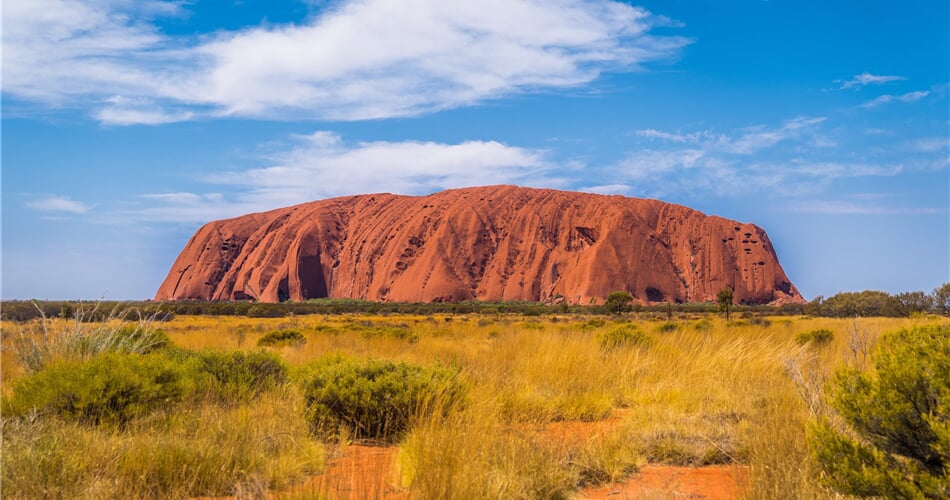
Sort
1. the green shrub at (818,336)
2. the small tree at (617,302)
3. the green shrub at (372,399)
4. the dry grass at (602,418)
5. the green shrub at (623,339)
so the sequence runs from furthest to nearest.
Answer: the small tree at (617,302)
the green shrub at (818,336)
the green shrub at (623,339)
the green shrub at (372,399)
the dry grass at (602,418)

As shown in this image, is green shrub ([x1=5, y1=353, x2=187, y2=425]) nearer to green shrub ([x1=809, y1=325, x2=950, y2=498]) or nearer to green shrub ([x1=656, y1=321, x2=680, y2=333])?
green shrub ([x1=809, y1=325, x2=950, y2=498])

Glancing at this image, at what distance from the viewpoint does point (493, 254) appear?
95.2m

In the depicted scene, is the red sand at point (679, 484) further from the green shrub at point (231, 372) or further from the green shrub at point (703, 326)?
the green shrub at point (703, 326)

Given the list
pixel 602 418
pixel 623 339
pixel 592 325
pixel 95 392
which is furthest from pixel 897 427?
pixel 592 325

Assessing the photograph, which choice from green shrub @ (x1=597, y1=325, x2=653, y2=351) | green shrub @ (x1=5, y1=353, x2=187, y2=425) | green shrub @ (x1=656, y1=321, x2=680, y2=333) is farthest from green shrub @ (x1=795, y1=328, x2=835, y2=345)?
green shrub @ (x1=5, y1=353, x2=187, y2=425)

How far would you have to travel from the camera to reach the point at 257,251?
106 metres

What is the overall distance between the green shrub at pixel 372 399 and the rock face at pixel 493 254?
77.0 m

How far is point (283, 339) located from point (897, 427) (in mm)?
15347

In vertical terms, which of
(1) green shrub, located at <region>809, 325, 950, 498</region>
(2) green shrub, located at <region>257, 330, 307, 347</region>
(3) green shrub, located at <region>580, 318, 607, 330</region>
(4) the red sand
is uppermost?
(1) green shrub, located at <region>809, 325, 950, 498</region>

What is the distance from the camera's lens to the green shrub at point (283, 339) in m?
15.6

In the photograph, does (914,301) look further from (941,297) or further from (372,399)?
(372,399)

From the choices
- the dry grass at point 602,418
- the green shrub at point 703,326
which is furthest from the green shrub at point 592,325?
the dry grass at point 602,418

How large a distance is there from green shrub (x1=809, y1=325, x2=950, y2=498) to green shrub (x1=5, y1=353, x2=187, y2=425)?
16.8 ft

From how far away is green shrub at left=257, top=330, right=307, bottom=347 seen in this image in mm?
15567
